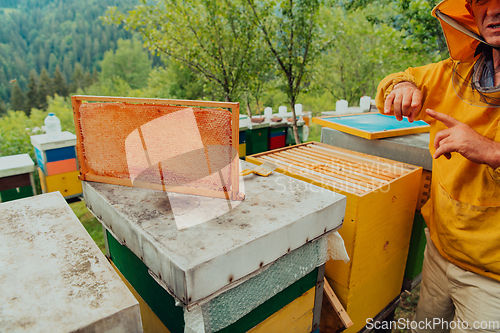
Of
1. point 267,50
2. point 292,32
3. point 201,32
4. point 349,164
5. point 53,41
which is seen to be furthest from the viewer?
point 53,41

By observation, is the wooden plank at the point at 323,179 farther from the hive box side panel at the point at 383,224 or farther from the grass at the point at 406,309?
the grass at the point at 406,309

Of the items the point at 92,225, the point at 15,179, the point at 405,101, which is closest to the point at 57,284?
the point at 405,101

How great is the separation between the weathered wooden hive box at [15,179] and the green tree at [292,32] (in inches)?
198

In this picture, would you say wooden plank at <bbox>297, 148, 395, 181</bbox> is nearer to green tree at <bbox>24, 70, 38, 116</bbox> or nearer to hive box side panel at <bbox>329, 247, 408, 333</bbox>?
hive box side panel at <bbox>329, 247, 408, 333</bbox>

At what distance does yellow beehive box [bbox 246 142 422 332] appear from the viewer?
5.37 feet

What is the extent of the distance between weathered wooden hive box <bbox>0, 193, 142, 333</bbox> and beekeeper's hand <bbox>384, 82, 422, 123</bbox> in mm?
1497

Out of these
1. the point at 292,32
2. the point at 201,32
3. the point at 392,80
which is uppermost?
the point at 201,32

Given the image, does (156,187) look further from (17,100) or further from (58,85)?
(17,100)

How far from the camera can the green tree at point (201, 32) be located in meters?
7.49

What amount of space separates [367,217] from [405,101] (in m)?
0.66

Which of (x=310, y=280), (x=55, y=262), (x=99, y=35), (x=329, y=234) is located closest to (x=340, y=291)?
(x=310, y=280)


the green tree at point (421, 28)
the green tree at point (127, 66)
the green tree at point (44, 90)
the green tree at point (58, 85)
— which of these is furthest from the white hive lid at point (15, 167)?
the green tree at point (58, 85)

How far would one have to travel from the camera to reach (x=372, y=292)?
195cm

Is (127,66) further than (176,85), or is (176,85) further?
(127,66)
